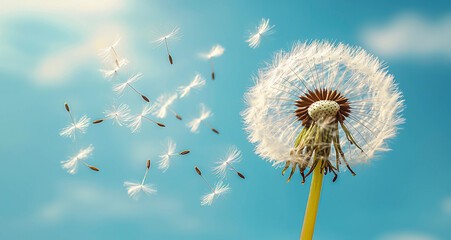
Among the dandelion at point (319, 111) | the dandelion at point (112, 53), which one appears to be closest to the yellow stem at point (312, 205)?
the dandelion at point (319, 111)

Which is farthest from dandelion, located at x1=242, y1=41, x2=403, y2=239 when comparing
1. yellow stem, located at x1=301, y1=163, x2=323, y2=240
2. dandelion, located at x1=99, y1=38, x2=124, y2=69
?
dandelion, located at x1=99, y1=38, x2=124, y2=69

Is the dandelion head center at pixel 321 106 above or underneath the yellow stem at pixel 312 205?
above

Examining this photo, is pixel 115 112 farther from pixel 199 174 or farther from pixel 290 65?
pixel 290 65

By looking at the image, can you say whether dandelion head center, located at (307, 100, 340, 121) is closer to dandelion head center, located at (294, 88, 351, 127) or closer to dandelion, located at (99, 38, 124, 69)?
dandelion head center, located at (294, 88, 351, 127)

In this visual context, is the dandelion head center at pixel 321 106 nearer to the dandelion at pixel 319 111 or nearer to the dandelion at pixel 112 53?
the dandelion at pixel 319 111

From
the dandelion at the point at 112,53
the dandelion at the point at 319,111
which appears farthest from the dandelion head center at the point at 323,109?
the dandelion at the point at 112,53

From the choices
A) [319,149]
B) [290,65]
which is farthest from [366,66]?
[319,149]

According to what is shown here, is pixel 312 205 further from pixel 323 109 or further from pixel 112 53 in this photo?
pixel 112 53

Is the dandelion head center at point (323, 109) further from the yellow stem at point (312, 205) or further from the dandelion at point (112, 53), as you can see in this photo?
the dandelion at point (112, 53)

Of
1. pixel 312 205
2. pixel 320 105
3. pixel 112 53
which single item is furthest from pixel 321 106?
pixel 112 53
